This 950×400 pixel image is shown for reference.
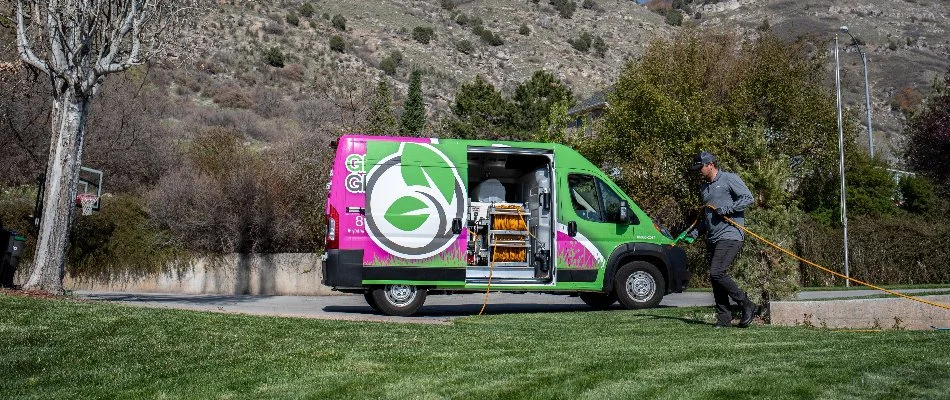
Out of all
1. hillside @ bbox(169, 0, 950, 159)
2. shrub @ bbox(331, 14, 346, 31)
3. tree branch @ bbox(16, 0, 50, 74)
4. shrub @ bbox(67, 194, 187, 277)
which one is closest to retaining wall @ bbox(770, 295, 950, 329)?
tree branch @ bbox(16, 0, 50, 74)

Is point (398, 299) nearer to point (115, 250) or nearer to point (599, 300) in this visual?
point (599, 300)

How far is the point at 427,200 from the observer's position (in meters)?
14.3

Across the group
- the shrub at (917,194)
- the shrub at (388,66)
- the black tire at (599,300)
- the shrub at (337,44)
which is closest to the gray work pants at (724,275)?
the black tire at (599,300)

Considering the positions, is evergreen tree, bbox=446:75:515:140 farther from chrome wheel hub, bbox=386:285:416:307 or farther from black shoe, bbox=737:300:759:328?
black shoe, bbox=737:300:759:328

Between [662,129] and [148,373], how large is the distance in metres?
24.7

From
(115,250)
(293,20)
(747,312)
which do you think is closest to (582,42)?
(293,20)

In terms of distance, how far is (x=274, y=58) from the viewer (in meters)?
66.7

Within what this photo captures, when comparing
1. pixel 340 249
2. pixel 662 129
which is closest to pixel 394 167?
pixel 340 249

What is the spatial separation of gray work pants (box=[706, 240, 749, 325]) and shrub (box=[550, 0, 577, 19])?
97906 millimetres

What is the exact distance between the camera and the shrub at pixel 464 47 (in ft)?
281

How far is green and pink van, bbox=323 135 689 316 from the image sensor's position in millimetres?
14109

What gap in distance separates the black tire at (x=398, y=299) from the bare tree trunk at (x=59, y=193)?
515 centimetres

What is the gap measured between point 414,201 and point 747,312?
556 centimetres

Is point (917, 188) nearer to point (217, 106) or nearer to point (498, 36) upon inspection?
point (217, 106)
